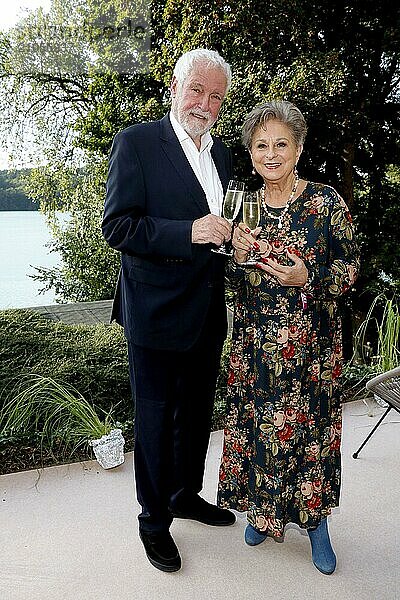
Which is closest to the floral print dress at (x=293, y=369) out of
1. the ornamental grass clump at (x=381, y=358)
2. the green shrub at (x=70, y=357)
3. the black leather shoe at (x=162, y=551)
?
the black leather shoe at (x=162, y=551)

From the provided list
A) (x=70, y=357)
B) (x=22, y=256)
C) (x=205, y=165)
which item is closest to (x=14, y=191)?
(x=22, y=256)

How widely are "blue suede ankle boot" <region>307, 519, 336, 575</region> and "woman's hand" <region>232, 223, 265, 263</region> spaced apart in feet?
3.19

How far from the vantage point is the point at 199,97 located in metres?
2.00

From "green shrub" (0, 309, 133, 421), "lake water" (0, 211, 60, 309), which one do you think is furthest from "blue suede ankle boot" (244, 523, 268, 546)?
"lake water" (0, 211, 60, 309)

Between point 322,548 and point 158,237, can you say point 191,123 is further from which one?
point 322,548

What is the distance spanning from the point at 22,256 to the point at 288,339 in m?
3.16

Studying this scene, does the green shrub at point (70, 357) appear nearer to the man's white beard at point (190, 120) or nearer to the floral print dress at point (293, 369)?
the floral print dress at point (293, 369)

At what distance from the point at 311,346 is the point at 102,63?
3461 mm

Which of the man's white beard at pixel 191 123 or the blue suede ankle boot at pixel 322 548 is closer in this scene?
the man's white beard at pixel 191 123

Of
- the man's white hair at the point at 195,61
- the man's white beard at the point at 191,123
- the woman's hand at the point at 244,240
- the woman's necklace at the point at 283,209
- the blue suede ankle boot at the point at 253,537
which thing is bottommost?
the blue suede ankle boot at the point at 253,537

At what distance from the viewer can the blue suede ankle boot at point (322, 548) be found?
2.17 m

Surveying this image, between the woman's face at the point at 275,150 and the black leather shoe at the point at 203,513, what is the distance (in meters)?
1.25

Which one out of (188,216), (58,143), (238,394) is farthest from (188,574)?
(58,143)

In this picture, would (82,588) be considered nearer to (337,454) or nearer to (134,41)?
(337,454)
